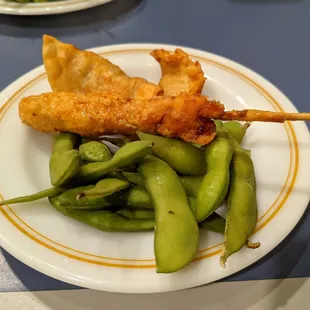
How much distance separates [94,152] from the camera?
1279mm

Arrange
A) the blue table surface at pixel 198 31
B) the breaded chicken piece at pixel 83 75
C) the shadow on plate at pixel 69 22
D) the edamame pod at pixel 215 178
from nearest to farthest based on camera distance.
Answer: the edamame pod at pixel 215 178 < the breaded chicken piece at pixel 83 75 < the blue table surface at pixel 198 31 < the shadow on plate at pixel 69 22

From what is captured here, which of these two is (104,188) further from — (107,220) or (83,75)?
(83,75)

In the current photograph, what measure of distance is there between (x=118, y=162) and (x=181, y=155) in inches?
7.6

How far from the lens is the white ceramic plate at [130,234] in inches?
42.7

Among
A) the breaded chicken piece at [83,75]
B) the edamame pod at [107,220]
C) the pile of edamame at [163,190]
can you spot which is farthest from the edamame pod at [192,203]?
the breaded chicken piece at [83,75]

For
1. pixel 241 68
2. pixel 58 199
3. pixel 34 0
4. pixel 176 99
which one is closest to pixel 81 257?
pixel 58 199

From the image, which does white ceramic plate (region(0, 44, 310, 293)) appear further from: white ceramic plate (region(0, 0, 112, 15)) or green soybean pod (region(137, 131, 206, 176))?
white ceramic plate (region(0, 0, 112, 15))

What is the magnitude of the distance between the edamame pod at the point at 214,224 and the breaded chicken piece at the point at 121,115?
217 millimetres

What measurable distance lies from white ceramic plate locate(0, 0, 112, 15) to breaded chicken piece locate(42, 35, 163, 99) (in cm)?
59

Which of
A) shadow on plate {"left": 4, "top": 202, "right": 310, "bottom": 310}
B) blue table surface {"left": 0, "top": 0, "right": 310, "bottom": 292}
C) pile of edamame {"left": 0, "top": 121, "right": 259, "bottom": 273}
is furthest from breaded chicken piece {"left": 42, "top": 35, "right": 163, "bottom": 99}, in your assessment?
shadow on plate {"left": 4, "top": 202, "right": 310, "bottom": 310}

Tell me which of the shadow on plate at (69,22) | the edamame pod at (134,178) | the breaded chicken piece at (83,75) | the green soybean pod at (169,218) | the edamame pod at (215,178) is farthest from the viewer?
the shadow on plate at (69,22)

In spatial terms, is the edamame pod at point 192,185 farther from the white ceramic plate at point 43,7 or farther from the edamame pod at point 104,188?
the white ceramic plate at point 43,7

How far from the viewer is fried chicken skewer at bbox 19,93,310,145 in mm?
1278

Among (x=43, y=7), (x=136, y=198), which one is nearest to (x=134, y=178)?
(x=136, y=198)
